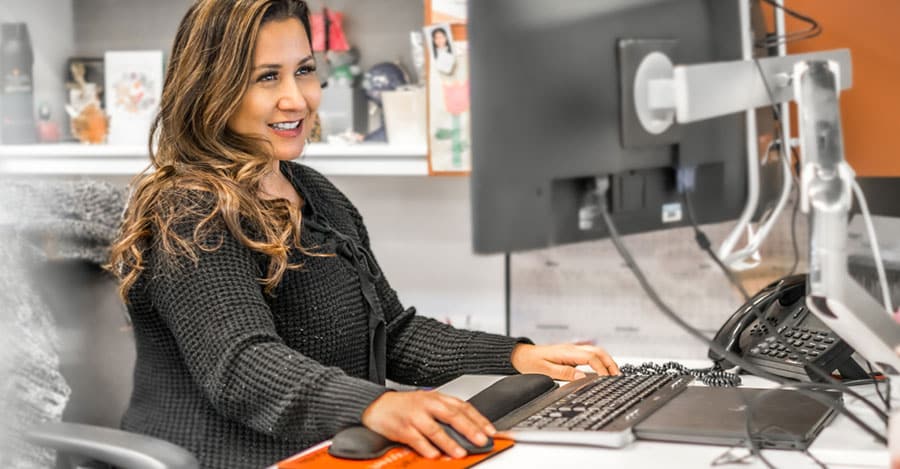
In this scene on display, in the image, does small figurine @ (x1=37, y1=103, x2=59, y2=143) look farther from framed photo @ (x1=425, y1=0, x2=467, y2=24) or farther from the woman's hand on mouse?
the woman's hand on mouse

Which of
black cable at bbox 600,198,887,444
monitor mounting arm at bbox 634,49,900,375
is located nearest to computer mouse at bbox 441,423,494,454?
black cable at bbox 600,198,887,444

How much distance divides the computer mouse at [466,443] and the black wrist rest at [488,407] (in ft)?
0.22

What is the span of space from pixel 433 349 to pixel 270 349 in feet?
1.59

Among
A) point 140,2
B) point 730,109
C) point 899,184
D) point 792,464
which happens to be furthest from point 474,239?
point 140,2

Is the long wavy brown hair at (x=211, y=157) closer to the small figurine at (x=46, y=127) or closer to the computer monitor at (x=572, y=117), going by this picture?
the computer monitor at (x=572, y=117)

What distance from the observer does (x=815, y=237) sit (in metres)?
1.06

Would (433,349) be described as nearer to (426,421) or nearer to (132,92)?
(426,421)

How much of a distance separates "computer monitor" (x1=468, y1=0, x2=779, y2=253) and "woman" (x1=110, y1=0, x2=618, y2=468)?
0.29 meters

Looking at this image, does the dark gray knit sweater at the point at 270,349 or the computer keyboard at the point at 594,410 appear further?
the dark gray knit sweater at the point at 270,349

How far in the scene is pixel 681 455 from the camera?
4.01ft

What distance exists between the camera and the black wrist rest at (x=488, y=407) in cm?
121

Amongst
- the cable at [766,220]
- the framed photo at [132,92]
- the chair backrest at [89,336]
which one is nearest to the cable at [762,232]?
the cable at [766,220]

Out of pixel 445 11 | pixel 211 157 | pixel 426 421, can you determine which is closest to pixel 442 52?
pixel 445 11

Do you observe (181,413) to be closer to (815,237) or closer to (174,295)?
(174,295)
